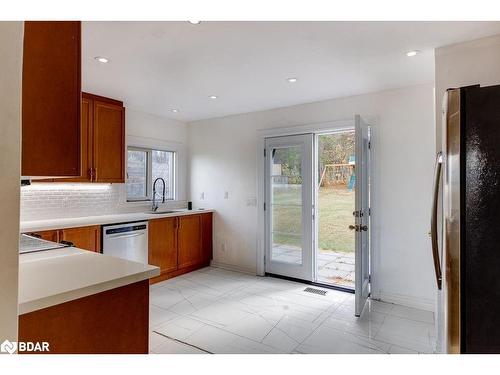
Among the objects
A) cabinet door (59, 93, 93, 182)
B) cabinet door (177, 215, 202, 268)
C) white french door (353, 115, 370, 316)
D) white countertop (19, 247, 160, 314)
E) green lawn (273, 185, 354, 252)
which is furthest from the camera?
green lawn (273, 185, 354, 252)

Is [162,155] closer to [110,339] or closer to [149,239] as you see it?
[149,239]

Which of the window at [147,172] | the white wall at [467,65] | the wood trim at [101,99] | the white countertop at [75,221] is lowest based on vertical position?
the white countertop at [75,221]

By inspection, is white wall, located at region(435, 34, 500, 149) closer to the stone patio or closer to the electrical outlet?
the stone patio

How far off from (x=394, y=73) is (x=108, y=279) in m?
2.88

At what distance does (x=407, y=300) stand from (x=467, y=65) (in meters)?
2.30

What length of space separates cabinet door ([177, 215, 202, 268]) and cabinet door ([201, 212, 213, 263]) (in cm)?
7

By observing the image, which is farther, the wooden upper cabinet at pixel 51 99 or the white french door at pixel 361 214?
the white french door at pixel 361 214

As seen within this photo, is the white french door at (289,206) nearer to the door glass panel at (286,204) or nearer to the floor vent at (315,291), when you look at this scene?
the door glass panel at (286,204)

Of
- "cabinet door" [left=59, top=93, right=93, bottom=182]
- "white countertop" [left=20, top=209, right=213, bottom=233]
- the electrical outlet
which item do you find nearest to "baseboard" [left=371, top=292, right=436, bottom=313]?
the electrical outlet

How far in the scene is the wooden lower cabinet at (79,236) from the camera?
2.83 meters

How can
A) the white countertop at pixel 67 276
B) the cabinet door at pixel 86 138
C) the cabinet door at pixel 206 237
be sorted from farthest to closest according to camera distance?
1. the cabinet door at pixel 206 237
2. the cabinet door at pixel 86 138
3. the white countertop at pixel 67 276

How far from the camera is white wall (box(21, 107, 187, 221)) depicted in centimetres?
333

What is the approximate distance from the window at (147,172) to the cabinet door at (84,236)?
1.09m

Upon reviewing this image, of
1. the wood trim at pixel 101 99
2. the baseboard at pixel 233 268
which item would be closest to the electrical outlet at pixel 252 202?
the baseboard at pixel 233 268
